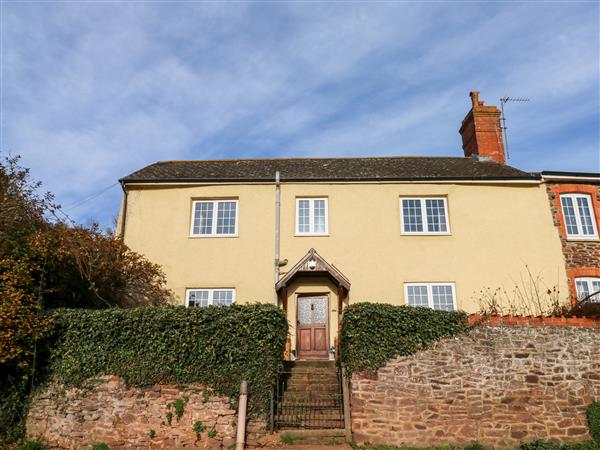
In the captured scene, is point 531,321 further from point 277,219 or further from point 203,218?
point 203,218

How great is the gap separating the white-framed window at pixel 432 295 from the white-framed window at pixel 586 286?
4.28 m

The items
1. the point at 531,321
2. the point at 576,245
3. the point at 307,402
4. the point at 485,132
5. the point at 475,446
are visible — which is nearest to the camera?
the point at 475,446

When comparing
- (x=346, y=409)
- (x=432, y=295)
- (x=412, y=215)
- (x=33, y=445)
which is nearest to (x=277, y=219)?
(x=412, y=215)

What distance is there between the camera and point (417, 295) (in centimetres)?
1600

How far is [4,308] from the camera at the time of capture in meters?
10.2

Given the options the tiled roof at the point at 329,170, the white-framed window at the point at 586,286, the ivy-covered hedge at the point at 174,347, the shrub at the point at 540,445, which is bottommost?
the shrub at the point at 540,445

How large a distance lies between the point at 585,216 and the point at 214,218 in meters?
13.4

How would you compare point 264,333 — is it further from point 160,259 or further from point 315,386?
point 160,259

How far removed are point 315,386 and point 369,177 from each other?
26.5 feet

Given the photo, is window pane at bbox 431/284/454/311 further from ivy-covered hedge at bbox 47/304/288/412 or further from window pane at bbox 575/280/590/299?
ivy-covered hedge at bbox 47/304/288/412

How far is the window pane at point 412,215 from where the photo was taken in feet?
55.4

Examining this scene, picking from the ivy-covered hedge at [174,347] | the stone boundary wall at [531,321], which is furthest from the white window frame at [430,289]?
the ivy-covered hedge at [174,347]

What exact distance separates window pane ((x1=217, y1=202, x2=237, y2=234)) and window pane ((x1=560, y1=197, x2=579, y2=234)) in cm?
1190

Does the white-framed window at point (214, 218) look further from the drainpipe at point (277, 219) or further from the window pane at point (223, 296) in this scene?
the window pane at point (223, 296)
